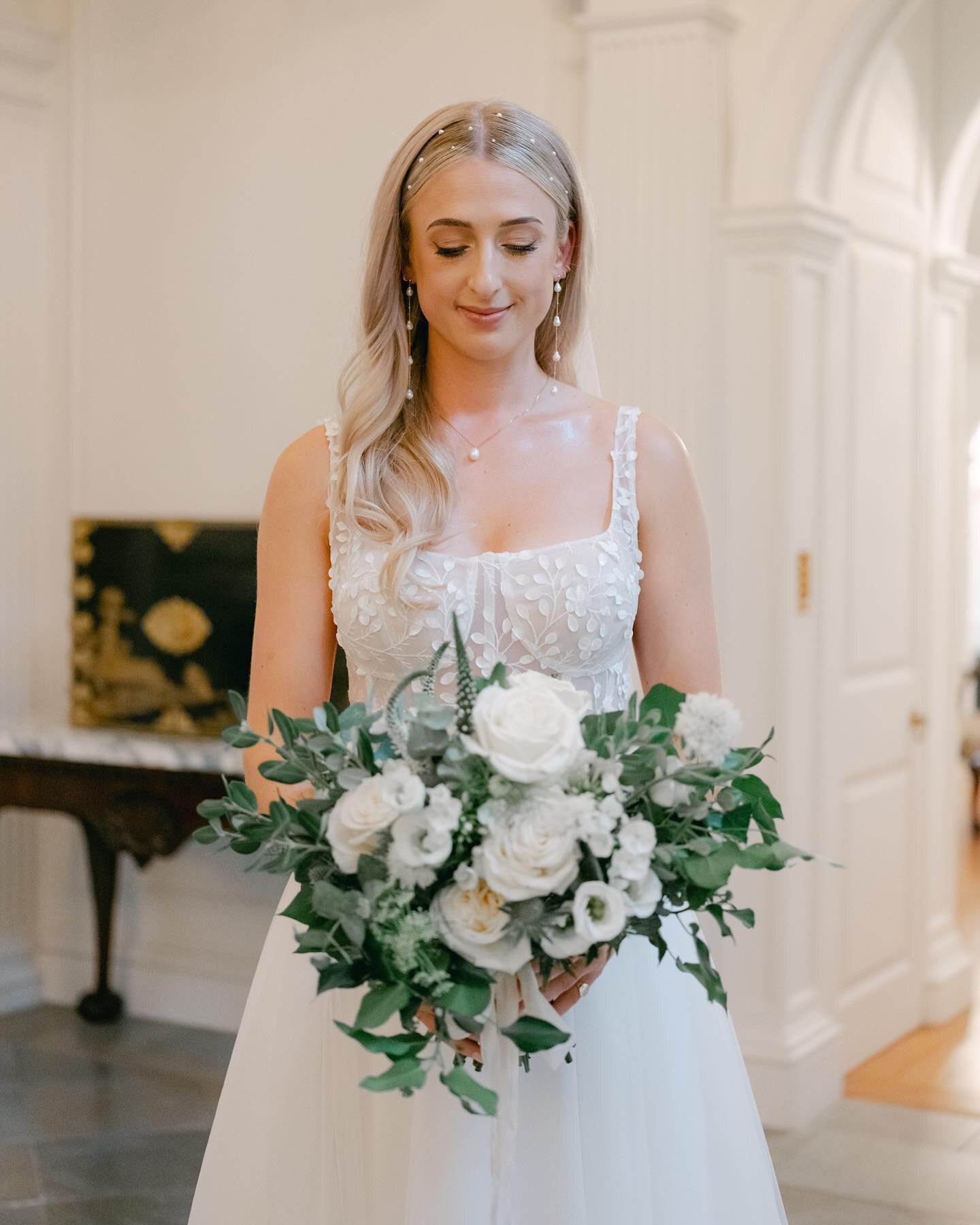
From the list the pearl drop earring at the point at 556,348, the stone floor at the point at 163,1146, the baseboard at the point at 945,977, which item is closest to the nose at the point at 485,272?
the pearl drop earring at the point at 556,348

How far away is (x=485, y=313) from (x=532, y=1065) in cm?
89

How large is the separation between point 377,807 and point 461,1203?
0.58 metres

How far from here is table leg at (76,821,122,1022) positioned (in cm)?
470

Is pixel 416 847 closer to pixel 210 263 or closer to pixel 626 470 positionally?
pixel 626 470

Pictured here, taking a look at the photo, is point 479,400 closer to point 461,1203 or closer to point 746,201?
point 461,1203

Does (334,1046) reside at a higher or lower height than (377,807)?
lower

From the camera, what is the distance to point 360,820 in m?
1.35

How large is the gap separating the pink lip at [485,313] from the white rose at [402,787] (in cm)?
72

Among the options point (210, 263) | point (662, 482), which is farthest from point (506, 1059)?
point (210, 263)

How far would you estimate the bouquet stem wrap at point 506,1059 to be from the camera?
58.6 inches

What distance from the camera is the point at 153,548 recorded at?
189 inches

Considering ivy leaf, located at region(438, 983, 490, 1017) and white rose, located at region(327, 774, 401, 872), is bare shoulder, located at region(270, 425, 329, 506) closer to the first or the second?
white rose, located at region(327, 774, 401, 872)

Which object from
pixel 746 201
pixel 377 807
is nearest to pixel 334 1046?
pixel 377 807

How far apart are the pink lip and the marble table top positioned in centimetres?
249
